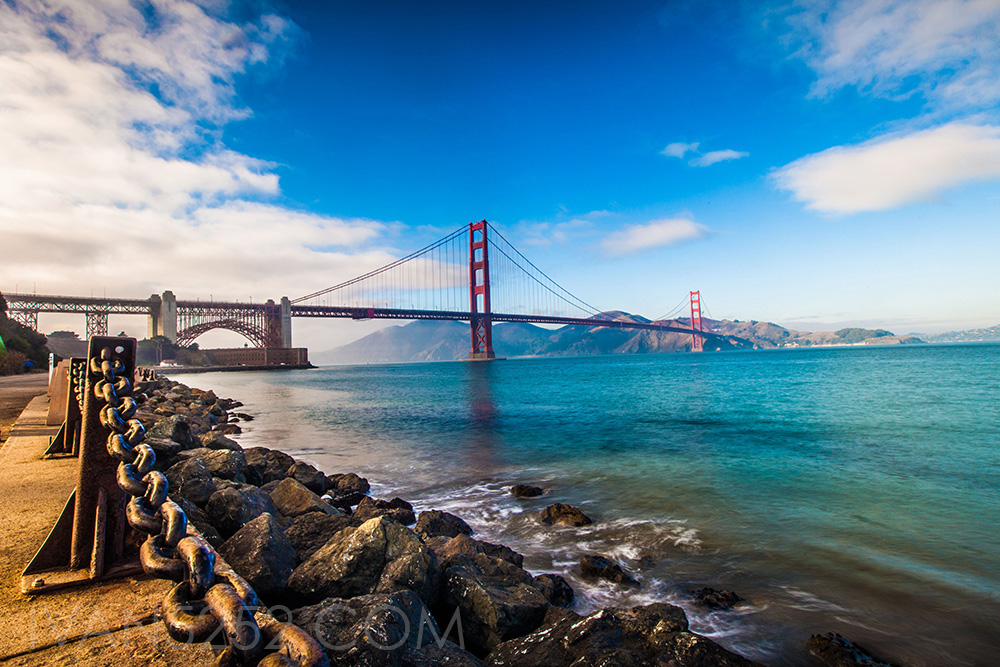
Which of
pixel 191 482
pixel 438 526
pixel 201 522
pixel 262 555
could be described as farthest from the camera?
pixel 438 526

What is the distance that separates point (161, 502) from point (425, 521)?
363 centimetres

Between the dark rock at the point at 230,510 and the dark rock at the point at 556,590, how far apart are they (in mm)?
2097

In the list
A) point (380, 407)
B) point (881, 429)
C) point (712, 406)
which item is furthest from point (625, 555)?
point (380, 407)

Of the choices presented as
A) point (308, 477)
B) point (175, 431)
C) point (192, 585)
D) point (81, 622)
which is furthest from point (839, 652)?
point (175, 431)

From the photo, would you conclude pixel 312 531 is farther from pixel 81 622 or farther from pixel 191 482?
pixel 81 622

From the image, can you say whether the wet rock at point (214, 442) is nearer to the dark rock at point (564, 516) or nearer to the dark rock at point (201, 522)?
the dark rock at point (201, 522)

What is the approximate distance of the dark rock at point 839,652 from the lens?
3008mm

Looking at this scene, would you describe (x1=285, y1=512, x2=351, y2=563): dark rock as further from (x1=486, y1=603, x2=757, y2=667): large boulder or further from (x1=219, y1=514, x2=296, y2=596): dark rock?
(x1=486, y1=603, x2=757, y2=667): large boulder

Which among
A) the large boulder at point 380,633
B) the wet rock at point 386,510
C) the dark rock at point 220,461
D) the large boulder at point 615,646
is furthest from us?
the wet rock at point 386,510

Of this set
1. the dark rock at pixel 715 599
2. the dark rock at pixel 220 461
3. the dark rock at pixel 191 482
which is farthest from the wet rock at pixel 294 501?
the dark rock at pixel 715 599

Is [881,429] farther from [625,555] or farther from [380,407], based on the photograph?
[380,407]

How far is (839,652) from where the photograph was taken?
121 inches

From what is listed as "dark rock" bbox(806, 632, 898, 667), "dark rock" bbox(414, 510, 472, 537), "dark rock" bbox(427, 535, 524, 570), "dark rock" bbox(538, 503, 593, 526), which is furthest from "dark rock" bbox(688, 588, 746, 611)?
"dark rock" bbox(414, 510, 472, 537)

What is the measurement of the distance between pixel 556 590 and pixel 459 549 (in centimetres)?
81
